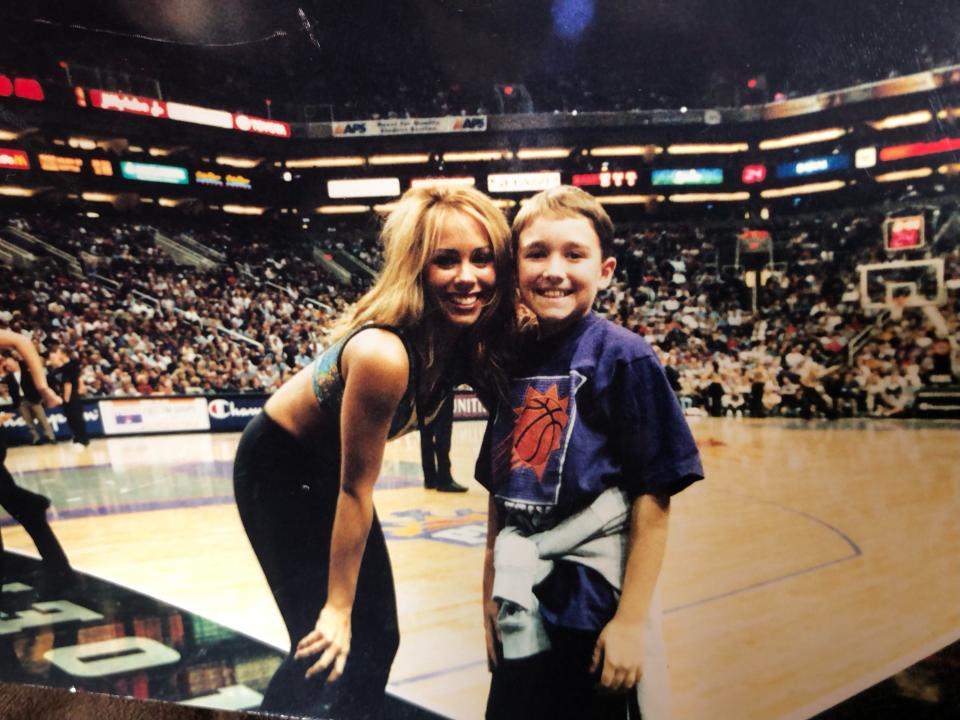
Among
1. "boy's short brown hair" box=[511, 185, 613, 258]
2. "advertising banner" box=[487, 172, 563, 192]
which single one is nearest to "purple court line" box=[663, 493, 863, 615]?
"boy's short brown hair" box=[511, 185, 613, 258]

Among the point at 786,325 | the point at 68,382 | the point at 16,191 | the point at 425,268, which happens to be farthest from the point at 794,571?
the point at 16,191

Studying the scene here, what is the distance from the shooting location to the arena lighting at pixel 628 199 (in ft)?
6.19

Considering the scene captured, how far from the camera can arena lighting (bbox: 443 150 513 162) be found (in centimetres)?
200

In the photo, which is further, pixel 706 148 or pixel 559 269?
pixel 706 148

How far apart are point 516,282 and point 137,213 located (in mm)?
1663

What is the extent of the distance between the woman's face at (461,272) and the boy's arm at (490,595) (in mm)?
597

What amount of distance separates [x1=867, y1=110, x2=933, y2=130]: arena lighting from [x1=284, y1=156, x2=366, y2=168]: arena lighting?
1651mm

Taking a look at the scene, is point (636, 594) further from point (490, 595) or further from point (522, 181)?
point (522, 181)

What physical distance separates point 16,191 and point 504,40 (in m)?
2.15

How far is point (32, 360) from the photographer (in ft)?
8.74

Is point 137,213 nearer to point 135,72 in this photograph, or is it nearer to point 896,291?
point 135,72

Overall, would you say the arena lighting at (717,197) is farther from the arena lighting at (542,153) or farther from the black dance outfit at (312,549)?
the black dance outfit at (312,549)

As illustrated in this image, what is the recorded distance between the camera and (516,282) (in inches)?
71.2

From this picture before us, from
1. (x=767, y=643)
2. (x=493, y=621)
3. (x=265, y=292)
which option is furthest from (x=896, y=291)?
(x=265, y=292)
